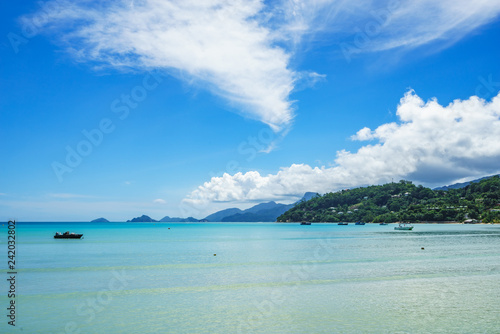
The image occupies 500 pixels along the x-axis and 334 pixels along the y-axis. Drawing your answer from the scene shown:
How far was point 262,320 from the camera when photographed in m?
19.9

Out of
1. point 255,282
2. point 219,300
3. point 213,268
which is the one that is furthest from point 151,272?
point 219,300

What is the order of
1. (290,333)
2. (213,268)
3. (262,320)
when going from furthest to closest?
(213,268)
(262,320)
(290,333)

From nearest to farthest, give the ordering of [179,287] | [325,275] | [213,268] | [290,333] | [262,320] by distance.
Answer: [290,333] < [262,320] < [179,287] < [325,275] < [213,268]

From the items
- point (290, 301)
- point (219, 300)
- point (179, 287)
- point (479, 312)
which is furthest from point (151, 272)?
point (479, 312)

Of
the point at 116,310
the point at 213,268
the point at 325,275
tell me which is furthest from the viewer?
the point at 213,268

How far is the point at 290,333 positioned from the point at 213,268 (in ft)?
76.5

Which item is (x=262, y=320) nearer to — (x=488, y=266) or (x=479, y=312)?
(x=479, y=312)

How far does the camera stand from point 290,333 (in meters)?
17.7

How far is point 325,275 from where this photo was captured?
3400cm

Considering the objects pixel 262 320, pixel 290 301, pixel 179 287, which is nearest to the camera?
pixel 262 320

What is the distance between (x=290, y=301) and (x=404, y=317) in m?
7.00

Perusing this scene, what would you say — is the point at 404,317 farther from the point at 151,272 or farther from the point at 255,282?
the point at 151,272

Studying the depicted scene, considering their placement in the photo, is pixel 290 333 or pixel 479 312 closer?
pixel 290 333

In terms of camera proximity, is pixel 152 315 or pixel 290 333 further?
pixel 152 315
